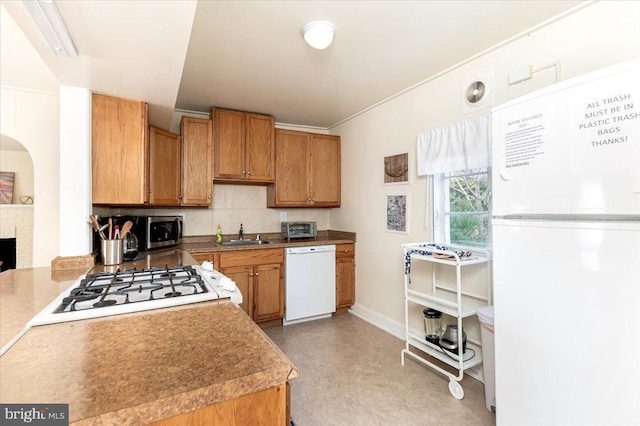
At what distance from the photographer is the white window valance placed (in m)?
2.18

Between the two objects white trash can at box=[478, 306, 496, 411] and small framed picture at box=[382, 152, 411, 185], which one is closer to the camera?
white trash can at box=[478, 306, 496, 411]

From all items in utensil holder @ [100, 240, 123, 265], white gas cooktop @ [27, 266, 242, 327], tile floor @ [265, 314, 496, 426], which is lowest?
tile floor @ [265, 314, 496, 426]

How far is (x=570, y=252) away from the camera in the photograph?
3.75ft

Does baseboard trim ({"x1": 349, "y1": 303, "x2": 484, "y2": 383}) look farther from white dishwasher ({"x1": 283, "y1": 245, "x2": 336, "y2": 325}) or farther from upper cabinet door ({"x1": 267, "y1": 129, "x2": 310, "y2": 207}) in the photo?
upper cabinet door ({"x1": 267, "y1": 129, "x2": 310, "y2": 207})

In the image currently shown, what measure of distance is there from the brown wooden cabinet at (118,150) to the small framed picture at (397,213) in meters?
2.29

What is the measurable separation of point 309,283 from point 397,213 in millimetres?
1284

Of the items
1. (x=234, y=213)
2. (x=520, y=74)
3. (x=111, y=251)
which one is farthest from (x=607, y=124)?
(x=234, y=213)

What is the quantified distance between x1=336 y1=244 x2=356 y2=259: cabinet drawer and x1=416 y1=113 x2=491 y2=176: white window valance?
4.53 ft

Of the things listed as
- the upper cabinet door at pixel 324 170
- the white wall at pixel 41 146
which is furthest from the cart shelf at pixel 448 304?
the white wall at pixel 41 146

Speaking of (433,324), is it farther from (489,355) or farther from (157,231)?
(157,231)

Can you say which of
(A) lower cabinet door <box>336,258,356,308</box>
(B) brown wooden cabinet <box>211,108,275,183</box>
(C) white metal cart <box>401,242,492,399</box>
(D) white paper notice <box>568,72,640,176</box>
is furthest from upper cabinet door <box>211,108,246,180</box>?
(D) white paper notice <box>568,72,640,176</box>

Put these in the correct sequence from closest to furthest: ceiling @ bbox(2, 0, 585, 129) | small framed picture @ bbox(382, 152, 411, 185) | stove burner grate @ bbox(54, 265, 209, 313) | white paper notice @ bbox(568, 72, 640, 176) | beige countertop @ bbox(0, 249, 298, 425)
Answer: beige countertop @ bbox(0, 249, 298, 425) < white paper notice @ bbox(568, 72, 640, 176) < stove burner grate @ bbox(54, 265, 209, 313) < ceiling @ bbox(2, 0, 585, 129) < small framed picture @ bbox(382, 152, 411, 185)

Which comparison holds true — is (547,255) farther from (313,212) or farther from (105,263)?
(313,212)

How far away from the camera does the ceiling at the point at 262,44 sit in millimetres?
1310
